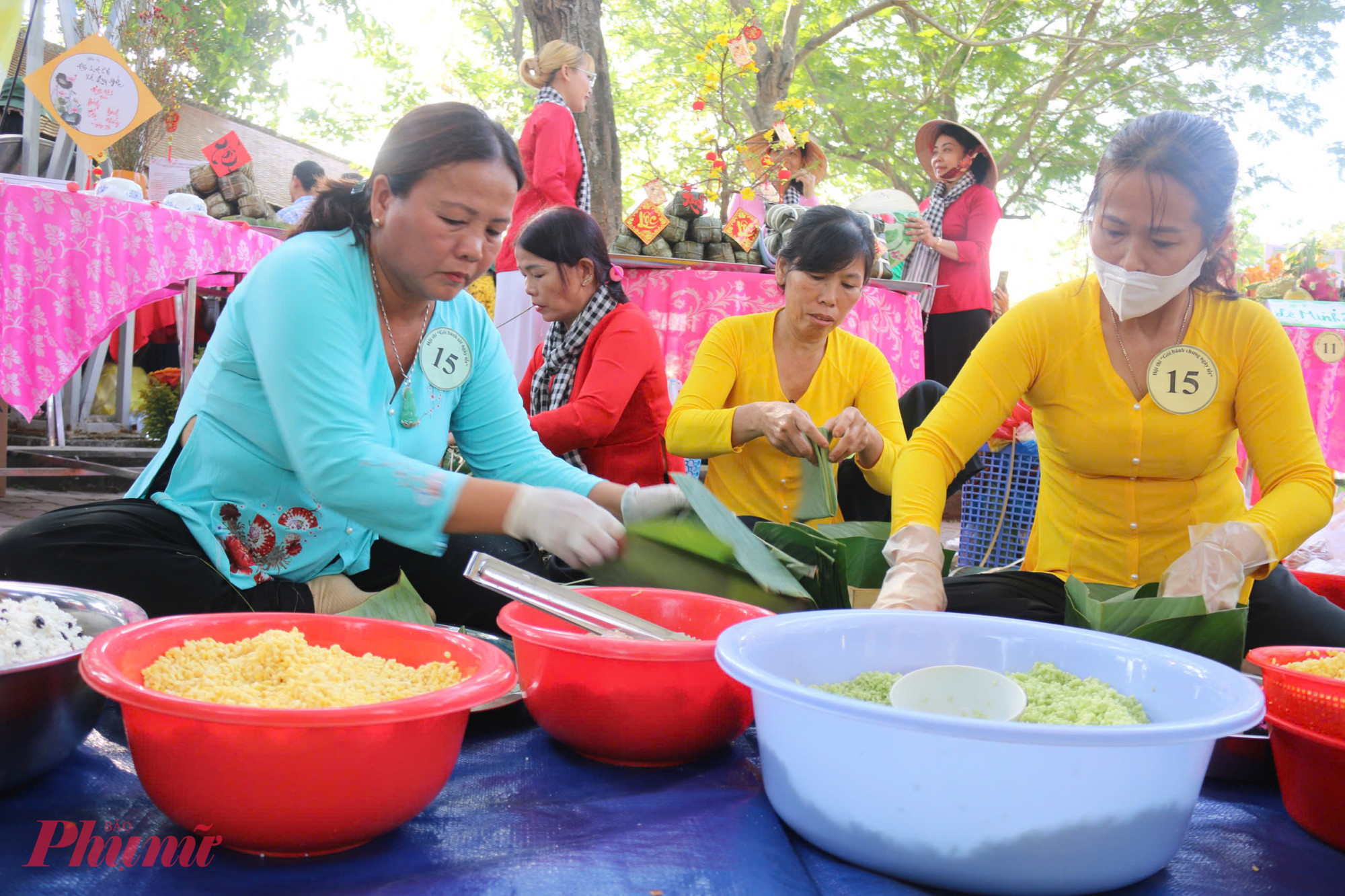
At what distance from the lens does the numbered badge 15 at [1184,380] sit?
154cm

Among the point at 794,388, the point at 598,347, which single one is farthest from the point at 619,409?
the point at 794,388

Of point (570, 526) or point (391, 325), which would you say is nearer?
point (570, 526)

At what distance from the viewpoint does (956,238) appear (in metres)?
4.32

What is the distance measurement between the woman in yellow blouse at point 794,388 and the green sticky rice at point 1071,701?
1.05 meters

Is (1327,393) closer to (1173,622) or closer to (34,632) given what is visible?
(1173,622)

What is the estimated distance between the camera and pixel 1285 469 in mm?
1519

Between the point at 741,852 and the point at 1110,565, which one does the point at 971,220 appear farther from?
the point at 741,852

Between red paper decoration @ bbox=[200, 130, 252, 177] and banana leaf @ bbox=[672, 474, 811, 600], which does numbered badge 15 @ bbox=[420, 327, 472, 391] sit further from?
red paper decoration @ bbox=[200, 130, 252, 177]

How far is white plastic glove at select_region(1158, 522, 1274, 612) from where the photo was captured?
1346 mm

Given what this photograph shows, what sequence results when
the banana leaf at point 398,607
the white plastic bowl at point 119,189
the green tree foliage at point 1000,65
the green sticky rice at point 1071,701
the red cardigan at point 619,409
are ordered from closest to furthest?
the green sticky rice at point 1071,701 < the banana leaf at point 398,607 < the red cardigan at point 619,409 < the white plastic bowl at point 119,189 < the green tree foliage at point 1000,65

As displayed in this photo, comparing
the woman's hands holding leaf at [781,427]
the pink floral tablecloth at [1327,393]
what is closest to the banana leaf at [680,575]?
the woman's hands holding leaf at [781,427]

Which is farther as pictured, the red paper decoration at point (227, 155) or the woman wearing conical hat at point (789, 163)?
the red paper decoration at point (227, 155)

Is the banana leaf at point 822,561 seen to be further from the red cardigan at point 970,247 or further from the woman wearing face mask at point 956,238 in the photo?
the red cardigan at point 970,247

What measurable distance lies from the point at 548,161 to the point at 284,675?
128 inches
